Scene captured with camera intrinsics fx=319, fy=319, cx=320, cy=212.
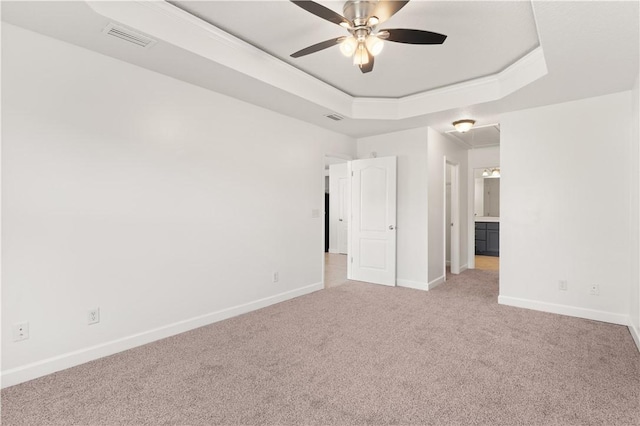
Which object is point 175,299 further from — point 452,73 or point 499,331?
point 452,73

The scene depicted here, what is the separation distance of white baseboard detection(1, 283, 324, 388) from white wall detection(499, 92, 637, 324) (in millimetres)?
3391

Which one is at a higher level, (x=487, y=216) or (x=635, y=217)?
(x=635, y=217)

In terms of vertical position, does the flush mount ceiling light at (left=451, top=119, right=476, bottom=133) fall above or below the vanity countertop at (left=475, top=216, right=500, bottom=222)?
above

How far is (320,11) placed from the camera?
1.96m

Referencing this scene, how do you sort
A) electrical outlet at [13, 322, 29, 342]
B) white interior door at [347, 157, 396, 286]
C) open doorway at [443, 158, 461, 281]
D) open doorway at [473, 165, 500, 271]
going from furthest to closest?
open doorway at [473, 165, 500, 271]
open doorway at [443, 158, 461, 281]
white interior door at [347, 157, 396, 286]
electrical outlet at [13, 322, 29, 342]

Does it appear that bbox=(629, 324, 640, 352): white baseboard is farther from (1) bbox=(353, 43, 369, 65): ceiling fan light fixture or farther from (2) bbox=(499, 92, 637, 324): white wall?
Result: (1) bbox=(353, 43, 369, 65): ceiling fan light fixture

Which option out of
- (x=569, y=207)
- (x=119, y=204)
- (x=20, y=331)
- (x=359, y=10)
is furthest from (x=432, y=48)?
(x=20, y=331)

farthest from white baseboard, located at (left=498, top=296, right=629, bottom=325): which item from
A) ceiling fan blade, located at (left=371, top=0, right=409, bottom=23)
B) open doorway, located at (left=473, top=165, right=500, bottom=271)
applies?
open doorway, located at (left=473, top=165, right=500, bottom=271)

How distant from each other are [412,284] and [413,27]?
3.64 meters

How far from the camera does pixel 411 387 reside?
2.23 m

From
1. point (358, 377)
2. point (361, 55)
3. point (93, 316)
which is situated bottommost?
point (358, 377)

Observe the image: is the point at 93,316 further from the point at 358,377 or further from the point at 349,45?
the point at 349,45

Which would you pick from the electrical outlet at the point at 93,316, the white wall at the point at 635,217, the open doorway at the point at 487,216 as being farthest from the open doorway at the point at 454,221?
the electrical outlet at the point at 93,316

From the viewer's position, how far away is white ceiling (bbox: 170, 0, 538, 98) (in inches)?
95.8
